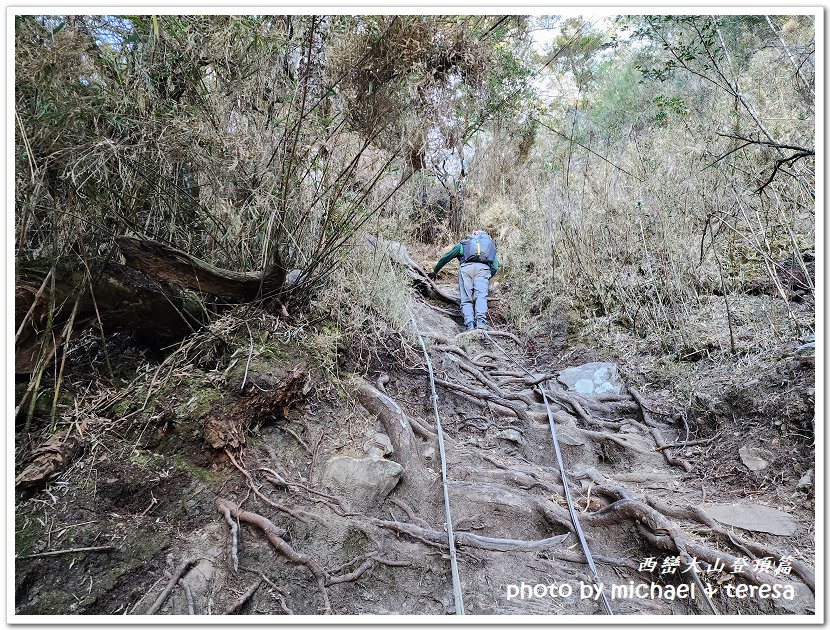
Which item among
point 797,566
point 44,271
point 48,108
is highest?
point 48,108

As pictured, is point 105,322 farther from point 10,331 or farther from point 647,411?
point 647,411

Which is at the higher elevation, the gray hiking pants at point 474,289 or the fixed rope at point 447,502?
the gray hiking pants at point 474,289

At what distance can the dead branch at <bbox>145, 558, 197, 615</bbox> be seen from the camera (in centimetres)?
159

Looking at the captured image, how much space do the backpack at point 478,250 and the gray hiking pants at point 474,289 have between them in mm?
92

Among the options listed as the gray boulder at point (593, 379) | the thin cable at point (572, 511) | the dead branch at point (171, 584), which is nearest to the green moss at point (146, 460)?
the dead branch at point (171, 584)

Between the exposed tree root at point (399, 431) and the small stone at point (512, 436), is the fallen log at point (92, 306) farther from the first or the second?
the small stone at point (512, 436)

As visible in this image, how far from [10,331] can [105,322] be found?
0.83m

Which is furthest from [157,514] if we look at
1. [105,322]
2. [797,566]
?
[797,566]

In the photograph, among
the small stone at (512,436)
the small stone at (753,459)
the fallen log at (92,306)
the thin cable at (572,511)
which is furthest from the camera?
the small stone at (512,436)

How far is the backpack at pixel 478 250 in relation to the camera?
6301mm

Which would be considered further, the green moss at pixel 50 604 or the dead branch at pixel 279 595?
the dead branch at pixel 279 595

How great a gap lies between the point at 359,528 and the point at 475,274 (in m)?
4.49

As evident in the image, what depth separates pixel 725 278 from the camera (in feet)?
13.7

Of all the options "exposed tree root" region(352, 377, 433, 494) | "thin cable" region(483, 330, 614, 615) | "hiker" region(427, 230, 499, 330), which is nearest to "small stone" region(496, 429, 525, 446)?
"thin cable" region(483, 330, 614, 615)
